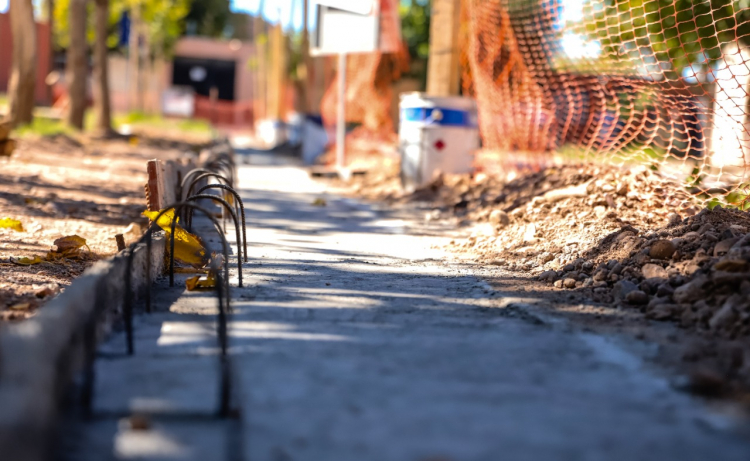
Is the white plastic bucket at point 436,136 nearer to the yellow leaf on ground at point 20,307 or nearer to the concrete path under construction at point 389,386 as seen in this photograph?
the concrete path under construction at point 389,386

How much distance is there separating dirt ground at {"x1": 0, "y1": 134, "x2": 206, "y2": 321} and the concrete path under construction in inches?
33.4

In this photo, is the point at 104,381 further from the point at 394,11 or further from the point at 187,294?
the point at 394,11

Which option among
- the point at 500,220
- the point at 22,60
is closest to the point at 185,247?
the point at 500,220

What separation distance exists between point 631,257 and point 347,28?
34.1 feet

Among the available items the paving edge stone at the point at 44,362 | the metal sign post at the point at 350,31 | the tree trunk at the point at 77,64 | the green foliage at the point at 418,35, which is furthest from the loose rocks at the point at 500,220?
the green foliage at the point at 418,35

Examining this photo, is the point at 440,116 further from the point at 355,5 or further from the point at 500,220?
the point at 355,5

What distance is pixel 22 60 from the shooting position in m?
14.8

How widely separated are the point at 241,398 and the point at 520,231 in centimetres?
391

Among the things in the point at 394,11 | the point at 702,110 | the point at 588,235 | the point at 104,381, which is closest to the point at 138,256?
the point at 104,381

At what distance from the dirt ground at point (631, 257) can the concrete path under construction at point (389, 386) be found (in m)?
0.27

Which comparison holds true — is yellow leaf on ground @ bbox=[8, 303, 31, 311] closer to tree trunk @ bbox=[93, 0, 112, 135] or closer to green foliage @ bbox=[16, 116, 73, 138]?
green foliage @ bbox=[16, 116, 73, 138]

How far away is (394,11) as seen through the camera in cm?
1358

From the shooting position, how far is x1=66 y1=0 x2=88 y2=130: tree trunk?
17281 millimetres

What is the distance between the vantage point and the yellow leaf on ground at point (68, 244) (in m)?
5.47
